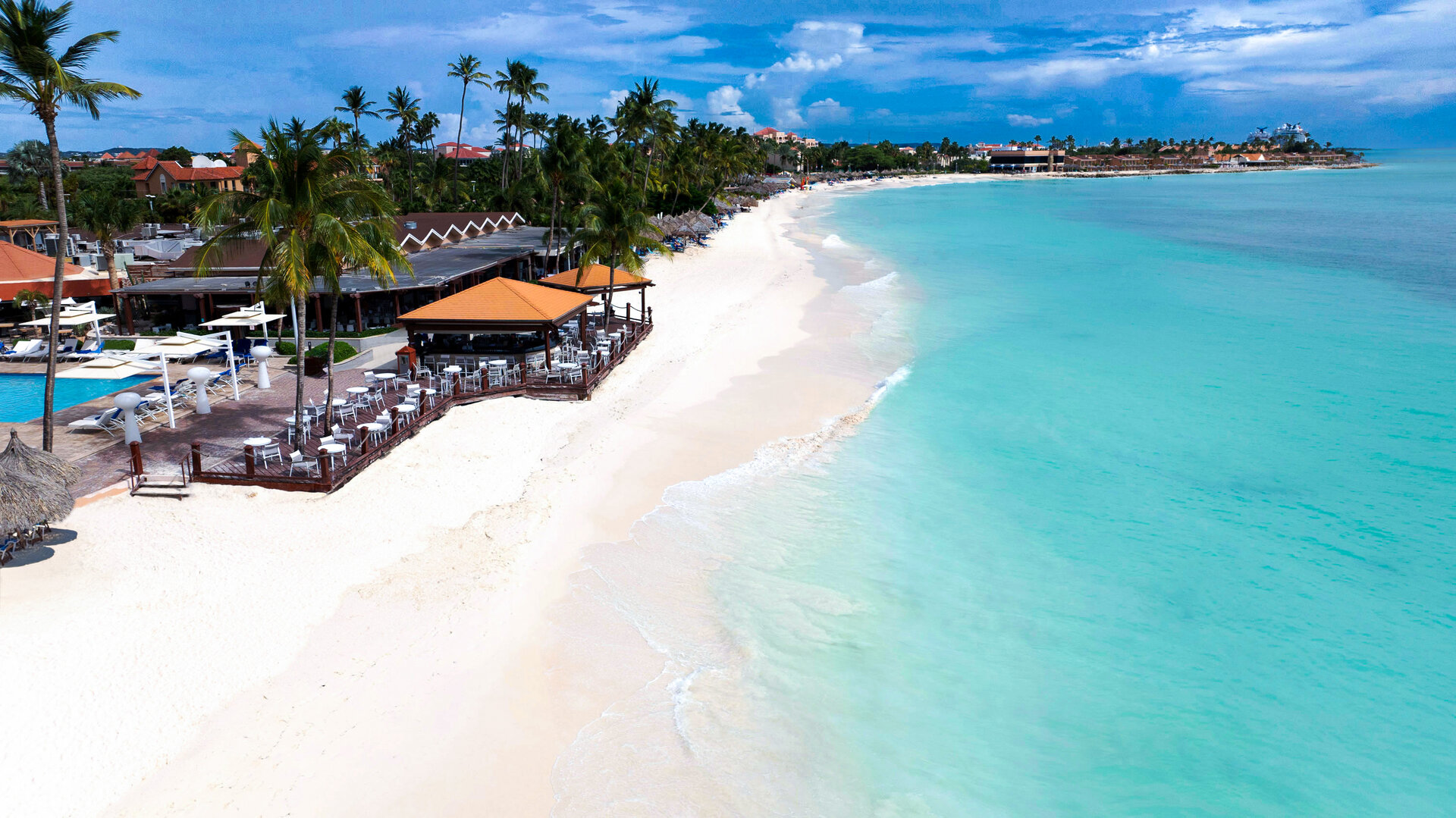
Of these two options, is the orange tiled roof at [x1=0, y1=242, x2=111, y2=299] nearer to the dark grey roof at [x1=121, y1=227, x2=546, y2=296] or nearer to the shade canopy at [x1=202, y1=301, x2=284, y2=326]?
the dark grey roof at [x1=121, y1=227, x2=546, y2=296]

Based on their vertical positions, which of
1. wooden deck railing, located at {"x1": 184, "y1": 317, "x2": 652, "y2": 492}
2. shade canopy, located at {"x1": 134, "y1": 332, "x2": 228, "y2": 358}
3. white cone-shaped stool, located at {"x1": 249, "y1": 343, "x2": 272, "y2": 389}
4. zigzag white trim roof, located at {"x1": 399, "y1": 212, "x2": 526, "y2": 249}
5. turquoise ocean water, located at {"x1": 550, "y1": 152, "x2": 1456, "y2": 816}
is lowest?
turquoise ocean water, located at {"x1": 550, "y1": 152, "x2": 1456, "y2": 816}

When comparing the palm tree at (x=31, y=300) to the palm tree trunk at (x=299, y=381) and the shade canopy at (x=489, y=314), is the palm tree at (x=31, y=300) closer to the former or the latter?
the shade canopy at (x=489, y=314)

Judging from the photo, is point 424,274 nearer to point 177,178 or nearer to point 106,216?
point 106,216

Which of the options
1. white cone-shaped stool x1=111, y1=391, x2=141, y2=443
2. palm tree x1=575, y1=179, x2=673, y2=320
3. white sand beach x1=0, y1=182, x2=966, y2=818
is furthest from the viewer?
palm tree x1=575, y1=179, x2=673, y2=320

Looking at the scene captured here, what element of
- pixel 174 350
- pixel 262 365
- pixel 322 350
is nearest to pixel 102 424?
pixel 174 350

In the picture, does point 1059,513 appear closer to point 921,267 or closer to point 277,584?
point 277,584

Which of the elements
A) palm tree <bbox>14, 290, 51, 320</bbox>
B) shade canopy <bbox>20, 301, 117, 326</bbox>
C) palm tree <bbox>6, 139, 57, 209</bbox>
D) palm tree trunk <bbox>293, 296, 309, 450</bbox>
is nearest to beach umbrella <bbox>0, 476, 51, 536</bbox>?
palm tree trunk <bbox>293, 296, 309, 450</bbox>

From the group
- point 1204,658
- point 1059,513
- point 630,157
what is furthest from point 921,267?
point 1204,658
